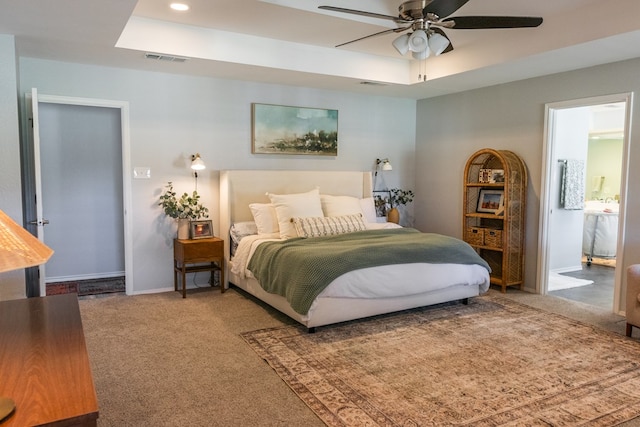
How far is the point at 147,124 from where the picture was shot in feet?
16.2

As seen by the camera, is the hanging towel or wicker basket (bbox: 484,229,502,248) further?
the hanging towel

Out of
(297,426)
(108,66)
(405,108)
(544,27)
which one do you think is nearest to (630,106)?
(544,27)

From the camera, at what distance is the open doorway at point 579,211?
16.2ft

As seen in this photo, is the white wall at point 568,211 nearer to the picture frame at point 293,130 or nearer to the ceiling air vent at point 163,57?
the picture frame at point 293,130

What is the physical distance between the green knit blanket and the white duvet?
0.06m

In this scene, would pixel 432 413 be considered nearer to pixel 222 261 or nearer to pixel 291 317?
pixel 291 317

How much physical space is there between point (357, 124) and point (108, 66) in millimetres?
3038

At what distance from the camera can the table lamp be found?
122cm

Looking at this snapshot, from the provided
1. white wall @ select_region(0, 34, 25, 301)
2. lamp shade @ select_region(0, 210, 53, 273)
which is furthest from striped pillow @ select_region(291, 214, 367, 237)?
lamp shade @ select_region(0, 210, 53, 273)

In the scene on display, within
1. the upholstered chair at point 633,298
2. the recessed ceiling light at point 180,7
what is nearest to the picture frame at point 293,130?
the recessed ceiling light at point 180,7

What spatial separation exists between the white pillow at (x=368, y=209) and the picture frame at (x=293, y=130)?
0.76 m

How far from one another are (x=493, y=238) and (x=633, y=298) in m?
1.71

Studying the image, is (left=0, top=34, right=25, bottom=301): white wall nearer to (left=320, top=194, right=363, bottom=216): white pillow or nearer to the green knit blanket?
the green knit blanket

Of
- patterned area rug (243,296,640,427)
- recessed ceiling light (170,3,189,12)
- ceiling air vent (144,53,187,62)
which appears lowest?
patterned area rug (243,296,640,427)
